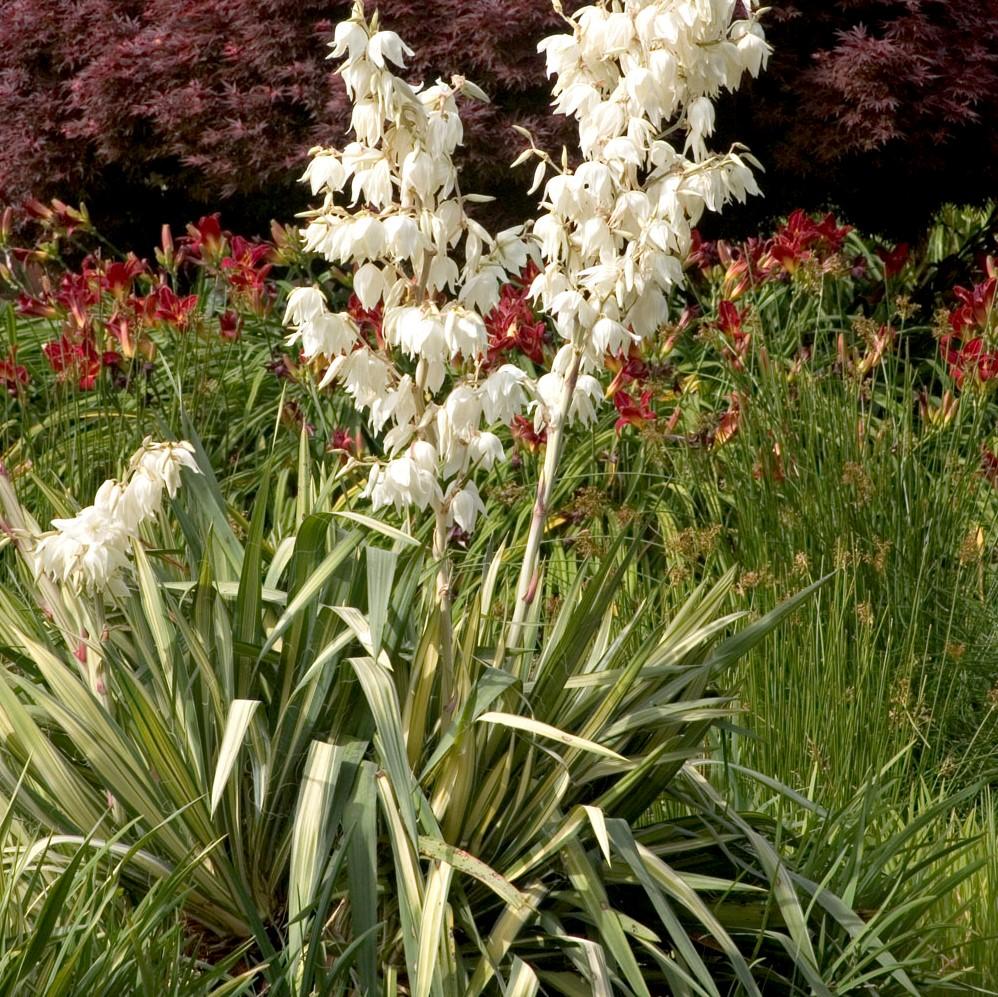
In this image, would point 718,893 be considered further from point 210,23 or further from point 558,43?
point 210,23

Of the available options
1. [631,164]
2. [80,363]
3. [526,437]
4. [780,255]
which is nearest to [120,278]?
[80,363]

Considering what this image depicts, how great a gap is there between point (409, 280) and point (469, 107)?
125 inches

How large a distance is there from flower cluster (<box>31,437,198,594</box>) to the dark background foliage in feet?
10.9

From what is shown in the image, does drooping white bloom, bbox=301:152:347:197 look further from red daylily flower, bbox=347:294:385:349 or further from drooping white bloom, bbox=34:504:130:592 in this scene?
red daylily flower, bbox=347:294:385:349

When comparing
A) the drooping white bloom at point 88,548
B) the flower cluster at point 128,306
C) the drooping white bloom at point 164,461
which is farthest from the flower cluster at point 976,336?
the drooping white bloom at point 88,548

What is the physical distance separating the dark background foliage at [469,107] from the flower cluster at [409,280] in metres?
2.99

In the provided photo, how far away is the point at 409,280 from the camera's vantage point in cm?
275

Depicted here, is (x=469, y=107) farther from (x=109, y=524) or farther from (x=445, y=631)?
(x=109, y=524)

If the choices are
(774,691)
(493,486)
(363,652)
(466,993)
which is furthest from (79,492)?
(466,993)

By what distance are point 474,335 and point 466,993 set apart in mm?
1123

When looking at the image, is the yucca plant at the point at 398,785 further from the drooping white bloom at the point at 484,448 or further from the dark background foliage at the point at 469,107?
the dark background foliage at the point at 469,107

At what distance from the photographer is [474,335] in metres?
2.56

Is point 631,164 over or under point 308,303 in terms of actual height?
over

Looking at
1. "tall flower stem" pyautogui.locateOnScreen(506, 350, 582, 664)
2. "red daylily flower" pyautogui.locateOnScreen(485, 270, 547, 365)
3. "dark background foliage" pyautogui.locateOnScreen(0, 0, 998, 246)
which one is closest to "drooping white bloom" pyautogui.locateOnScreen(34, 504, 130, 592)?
"tall flower stem" pyautogui.locateOnScreen(506, 350, 582, 664)
